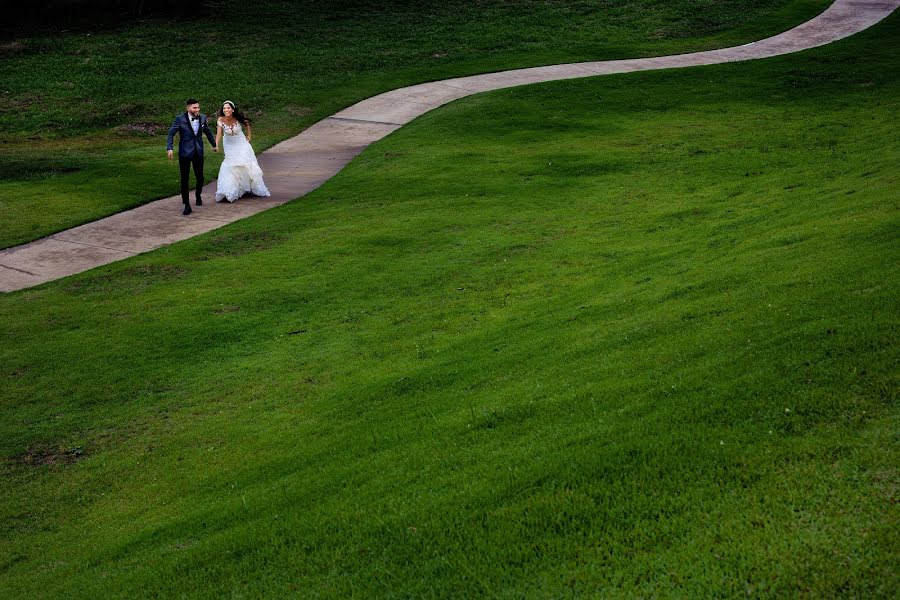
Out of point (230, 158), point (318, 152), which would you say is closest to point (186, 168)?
point (230, 158)

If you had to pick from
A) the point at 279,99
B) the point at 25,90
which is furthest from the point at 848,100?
the point at 25,90

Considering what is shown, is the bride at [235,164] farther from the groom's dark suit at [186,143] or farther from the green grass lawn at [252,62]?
→ the green grass lawn at [252,62]

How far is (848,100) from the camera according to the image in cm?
2150

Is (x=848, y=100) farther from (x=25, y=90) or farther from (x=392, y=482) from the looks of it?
(x=25, y=90)

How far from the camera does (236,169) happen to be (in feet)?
61.7

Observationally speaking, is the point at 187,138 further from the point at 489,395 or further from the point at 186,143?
the point at 489,395

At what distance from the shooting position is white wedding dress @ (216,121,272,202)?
61.5 ft

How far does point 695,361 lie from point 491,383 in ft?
6.59

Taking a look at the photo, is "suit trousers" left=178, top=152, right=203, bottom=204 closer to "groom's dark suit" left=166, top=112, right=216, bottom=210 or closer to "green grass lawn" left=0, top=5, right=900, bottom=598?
"groom's dark suit" left=166, top=112, right=216, bottom=210

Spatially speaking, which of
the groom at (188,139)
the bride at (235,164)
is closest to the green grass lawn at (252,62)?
the groom at (188,139)

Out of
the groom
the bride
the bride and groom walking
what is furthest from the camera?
the bride

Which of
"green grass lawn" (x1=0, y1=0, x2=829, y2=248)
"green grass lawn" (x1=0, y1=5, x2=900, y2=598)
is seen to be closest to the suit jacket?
"green grass lawn" (x1=0, y1=0, x2=829, y2=248)

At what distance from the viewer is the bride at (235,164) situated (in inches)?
737

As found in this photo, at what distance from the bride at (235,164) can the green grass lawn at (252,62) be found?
1.65m
